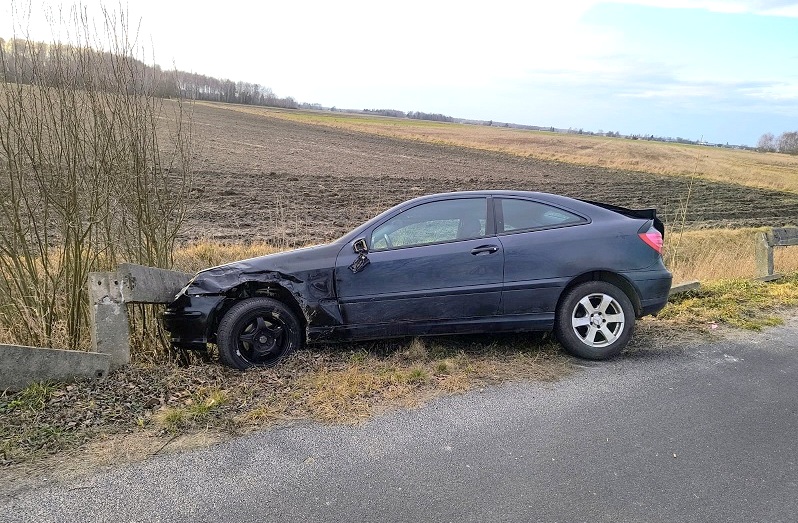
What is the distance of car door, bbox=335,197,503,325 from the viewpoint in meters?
5.17

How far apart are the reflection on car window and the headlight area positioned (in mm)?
1525

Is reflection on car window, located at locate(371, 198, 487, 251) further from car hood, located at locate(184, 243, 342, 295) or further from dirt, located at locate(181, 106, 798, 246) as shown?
dirt, located at locate(181, 106, 798, 246)

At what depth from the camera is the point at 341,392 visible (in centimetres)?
443

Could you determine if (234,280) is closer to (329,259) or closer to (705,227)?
(329,259)

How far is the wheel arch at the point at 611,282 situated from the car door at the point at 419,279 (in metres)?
0.69

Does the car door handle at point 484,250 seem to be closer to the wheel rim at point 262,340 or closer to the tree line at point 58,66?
the wheel rim at point 262,340

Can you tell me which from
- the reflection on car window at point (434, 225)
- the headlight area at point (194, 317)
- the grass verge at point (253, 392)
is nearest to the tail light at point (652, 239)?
the grass verge at point (253, 392)

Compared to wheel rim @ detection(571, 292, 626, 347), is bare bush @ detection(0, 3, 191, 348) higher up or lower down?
higher up

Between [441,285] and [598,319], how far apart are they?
4.87 feet

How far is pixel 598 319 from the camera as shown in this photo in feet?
17.5

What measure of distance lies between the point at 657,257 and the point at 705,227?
15.5m

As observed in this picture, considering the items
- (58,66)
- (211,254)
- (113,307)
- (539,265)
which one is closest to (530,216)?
(539,265)

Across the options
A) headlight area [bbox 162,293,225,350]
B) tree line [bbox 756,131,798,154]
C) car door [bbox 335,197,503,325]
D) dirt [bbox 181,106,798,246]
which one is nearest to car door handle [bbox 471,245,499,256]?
car door [bbox 335,197,503,325]

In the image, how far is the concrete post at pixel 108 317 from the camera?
4727 mm
